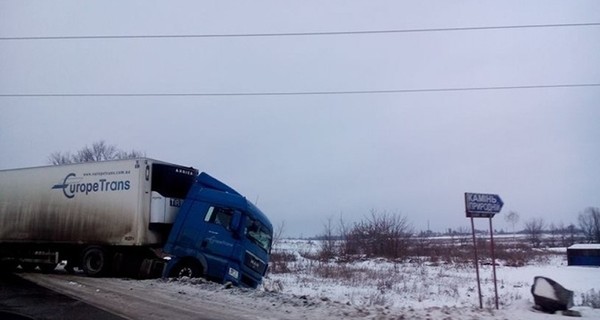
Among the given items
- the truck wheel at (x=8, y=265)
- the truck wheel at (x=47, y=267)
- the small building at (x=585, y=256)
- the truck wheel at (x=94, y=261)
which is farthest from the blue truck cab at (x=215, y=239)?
the small building at (x=585, y=256)

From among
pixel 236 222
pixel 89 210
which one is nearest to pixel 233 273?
pixel 236 222

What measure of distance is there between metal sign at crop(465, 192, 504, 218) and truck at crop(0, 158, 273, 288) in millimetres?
6655

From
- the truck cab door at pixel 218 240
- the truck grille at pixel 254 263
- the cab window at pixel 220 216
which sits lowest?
the truck grille at pixel 254 263

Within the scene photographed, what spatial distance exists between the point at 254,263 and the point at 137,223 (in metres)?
3.99

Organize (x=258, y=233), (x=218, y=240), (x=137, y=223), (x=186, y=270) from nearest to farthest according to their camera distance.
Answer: (x=218, y=240), (x=186, y=270), (x=137, y=223), (x=258, y=233)

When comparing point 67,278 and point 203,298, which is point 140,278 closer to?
point 67,278

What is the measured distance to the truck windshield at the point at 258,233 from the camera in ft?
49.0

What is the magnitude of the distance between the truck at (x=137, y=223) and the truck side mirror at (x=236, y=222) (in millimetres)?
31

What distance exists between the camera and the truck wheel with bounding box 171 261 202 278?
48.4 feet

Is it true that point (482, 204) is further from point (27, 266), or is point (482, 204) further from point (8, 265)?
point (8, 265)

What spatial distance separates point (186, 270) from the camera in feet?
48.9

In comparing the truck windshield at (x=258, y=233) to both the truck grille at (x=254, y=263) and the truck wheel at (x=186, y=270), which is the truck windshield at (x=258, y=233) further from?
the truck wheel at (x=186, y=270)

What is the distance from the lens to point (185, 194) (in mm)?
16672

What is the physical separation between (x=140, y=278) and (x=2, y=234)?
7208mm
